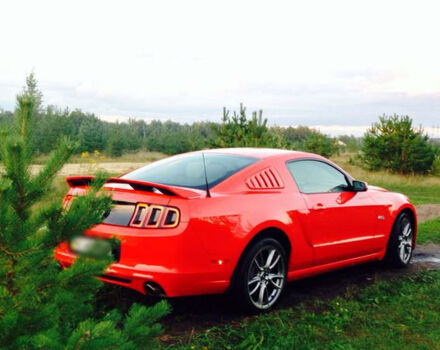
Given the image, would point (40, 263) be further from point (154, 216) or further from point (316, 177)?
point (316, 177)

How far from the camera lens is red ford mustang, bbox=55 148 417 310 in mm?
4219

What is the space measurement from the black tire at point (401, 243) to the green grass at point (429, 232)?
1912mm

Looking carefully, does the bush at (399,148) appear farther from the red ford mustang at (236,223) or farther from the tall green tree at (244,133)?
the red ford mustang at (236,223)

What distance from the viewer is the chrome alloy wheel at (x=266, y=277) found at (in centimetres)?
471

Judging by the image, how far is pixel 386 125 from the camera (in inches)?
1144

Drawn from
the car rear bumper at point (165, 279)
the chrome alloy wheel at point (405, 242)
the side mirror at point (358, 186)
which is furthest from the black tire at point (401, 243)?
the car rear bumper at point (165, 279)

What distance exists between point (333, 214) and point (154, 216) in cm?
216

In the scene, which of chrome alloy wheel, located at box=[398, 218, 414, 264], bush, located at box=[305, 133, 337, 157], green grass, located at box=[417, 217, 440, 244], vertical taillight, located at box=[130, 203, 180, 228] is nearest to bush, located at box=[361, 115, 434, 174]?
bush, located at box=[305, 133, 337, 157]

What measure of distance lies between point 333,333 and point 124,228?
75.0 inches

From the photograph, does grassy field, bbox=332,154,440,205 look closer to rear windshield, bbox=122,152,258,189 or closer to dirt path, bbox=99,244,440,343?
dirt path, bbox=99,244,440,343

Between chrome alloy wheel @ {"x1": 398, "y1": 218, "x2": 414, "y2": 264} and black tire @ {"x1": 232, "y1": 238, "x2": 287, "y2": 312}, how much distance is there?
2476 mm

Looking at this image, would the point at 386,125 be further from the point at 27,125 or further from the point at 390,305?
the point at 27,125

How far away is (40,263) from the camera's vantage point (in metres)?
2.04

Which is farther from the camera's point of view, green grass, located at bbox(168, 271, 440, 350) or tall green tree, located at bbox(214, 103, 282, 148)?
tall green tree, located at bbox(214, 103, 282, 148)
